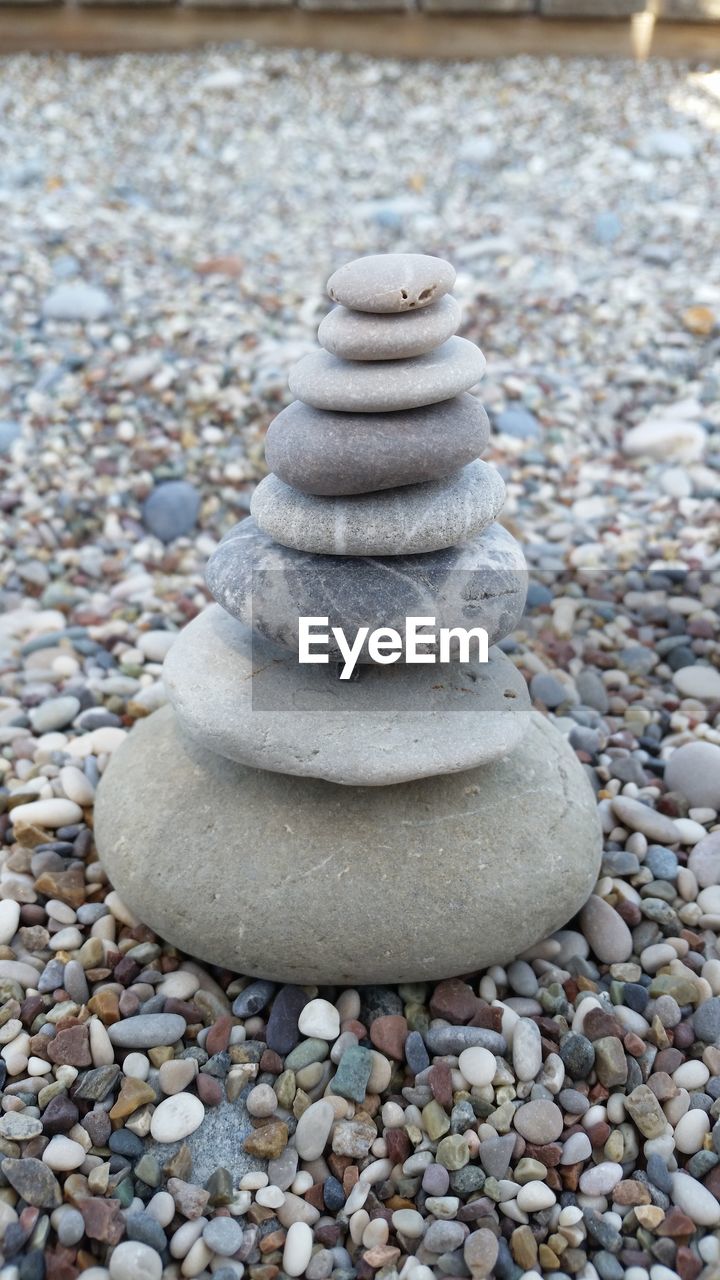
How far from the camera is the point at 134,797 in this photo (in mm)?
2889

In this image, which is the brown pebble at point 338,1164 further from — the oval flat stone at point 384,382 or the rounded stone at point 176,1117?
the oval flat stone at point 384,382

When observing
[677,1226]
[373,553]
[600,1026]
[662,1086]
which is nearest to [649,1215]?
[677,1226]

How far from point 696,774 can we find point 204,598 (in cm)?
193

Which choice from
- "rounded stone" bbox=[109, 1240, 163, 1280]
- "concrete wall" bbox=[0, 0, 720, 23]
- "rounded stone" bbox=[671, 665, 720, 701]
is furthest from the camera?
"concrete wall" bbox=[0, 0, 720, 23]

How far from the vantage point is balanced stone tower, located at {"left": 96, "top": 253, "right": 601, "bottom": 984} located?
2.51m

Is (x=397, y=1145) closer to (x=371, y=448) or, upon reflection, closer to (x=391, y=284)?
(x=371, y=448)

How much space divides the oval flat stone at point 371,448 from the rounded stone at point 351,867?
73 centimetres

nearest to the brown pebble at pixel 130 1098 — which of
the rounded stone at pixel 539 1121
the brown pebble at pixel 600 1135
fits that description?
the rounded stone at pixel 539 1121

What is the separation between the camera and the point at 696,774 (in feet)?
10.8

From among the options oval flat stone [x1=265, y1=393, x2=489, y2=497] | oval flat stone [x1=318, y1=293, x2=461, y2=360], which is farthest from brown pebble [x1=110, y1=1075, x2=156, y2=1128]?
oval flat stone [x1=318, y1=293, x2=461, y2=360]

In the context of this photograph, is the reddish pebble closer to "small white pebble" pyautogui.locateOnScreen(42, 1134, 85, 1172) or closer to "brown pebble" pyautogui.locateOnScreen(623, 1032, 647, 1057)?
"small white pebble" pyautogui.locateOnScreen(42, 1134, 85, 1172)

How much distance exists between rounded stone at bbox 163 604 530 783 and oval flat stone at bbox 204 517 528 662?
119mm

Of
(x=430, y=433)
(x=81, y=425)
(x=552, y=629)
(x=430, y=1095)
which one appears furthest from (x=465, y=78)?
(x=430, y=1095)

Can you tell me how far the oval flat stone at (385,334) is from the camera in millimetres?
2473
